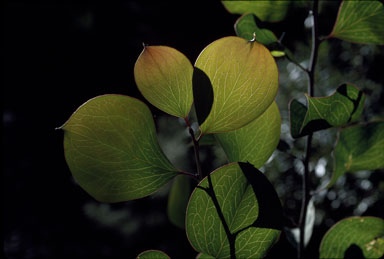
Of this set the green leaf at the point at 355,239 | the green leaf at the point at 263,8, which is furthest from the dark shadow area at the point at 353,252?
the green leaf at the point at 263,8

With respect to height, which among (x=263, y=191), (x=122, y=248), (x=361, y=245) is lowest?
(x=122, y=248)

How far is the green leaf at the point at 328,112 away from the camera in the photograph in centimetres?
22

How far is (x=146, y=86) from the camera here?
19 cm

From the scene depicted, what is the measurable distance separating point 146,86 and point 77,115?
42 mm

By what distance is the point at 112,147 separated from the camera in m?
0.19

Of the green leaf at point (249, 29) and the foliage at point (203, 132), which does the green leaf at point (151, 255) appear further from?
the green leaf at point (249, 29)

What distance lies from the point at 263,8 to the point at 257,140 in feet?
0.42

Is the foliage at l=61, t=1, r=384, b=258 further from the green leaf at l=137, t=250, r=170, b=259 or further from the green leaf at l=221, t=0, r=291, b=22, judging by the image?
the green leaf at l=221, t=0, r=291, b=22

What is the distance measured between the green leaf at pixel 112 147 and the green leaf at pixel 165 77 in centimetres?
1

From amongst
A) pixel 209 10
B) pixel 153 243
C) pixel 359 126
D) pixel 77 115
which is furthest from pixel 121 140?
pixel 209 10

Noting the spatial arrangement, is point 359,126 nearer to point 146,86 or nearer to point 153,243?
point 146,86

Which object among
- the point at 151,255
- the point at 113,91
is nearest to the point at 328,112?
the point at 151,255

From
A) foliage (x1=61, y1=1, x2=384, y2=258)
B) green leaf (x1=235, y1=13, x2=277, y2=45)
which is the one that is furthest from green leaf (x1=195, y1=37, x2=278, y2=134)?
green leaf (x1=235, y1=13, x2=277, y2=45)

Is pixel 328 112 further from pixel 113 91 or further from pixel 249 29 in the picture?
pixel 113 91
